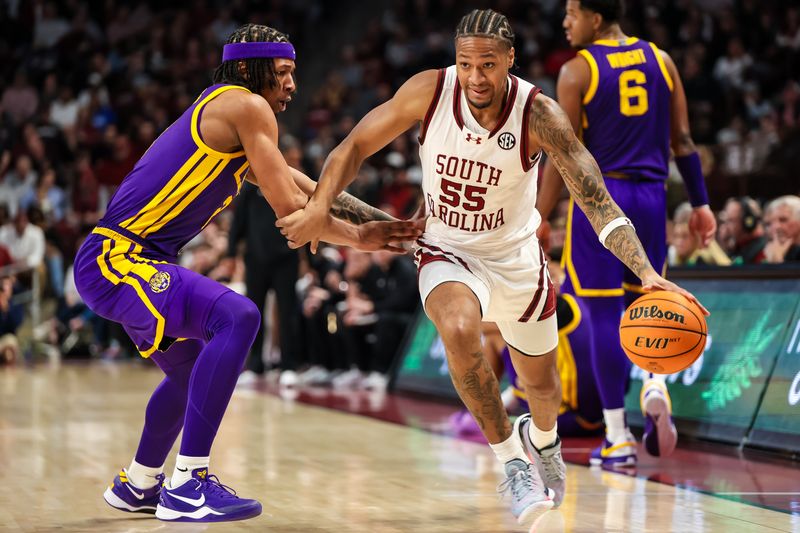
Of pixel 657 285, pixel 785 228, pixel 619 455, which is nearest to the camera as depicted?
pixel 657 285

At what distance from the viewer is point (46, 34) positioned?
2097 centimetres

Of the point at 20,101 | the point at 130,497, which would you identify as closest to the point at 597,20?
the point at 130,497

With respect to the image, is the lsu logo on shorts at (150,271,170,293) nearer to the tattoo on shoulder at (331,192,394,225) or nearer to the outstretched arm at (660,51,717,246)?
the tattoo on shoulder at (331,192,394,225)

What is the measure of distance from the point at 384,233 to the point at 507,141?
684mm

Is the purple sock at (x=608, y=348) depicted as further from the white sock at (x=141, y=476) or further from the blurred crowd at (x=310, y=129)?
the white sock at (x=141, y=476)

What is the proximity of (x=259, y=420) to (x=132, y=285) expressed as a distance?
4.25 m

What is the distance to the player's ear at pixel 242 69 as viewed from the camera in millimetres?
4727

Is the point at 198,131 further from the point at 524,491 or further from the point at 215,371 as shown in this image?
the point at 524,491

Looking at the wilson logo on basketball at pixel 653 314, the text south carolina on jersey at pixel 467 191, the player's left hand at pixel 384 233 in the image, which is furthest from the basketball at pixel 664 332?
the player's left hand at pixel 384 233

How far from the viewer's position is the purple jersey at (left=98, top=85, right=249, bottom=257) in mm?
4551

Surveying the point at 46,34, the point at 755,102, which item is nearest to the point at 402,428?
the point at 755,102

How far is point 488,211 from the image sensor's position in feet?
15.7

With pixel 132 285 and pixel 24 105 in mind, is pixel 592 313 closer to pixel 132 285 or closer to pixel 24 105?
pixel 132 285

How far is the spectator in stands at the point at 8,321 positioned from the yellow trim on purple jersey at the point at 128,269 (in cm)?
1020
